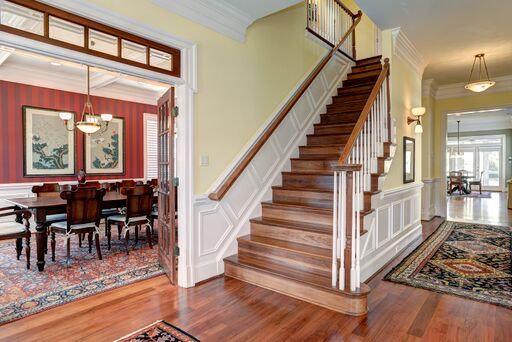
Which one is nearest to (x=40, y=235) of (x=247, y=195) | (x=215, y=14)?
(x=247, y=195)

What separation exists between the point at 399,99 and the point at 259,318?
3737mm

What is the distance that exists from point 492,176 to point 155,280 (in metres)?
17.0

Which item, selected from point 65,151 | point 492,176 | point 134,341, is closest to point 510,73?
point 134,341

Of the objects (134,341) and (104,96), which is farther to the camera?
(104,96)

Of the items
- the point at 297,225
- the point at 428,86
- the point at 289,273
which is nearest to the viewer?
the point at 289,273

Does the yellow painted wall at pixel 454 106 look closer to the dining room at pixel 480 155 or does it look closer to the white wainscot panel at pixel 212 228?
the dining room at pixel 480 155

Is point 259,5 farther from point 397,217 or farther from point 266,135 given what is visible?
point 397,217

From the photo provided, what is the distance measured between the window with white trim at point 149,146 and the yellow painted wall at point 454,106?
690 cm

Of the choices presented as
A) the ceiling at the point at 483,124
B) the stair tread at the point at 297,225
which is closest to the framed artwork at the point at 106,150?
the stair tread at the point at 297,225

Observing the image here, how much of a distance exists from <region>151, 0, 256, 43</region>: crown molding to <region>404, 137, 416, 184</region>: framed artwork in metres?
3.00

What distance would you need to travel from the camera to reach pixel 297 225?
3.46 m

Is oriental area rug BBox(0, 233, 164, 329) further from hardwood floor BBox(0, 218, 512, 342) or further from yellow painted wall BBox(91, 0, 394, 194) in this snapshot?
yellow painted wall BBox(91, 0, 394, 194)

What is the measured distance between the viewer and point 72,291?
119 inches

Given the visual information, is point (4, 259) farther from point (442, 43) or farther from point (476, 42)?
point (476, 42)
